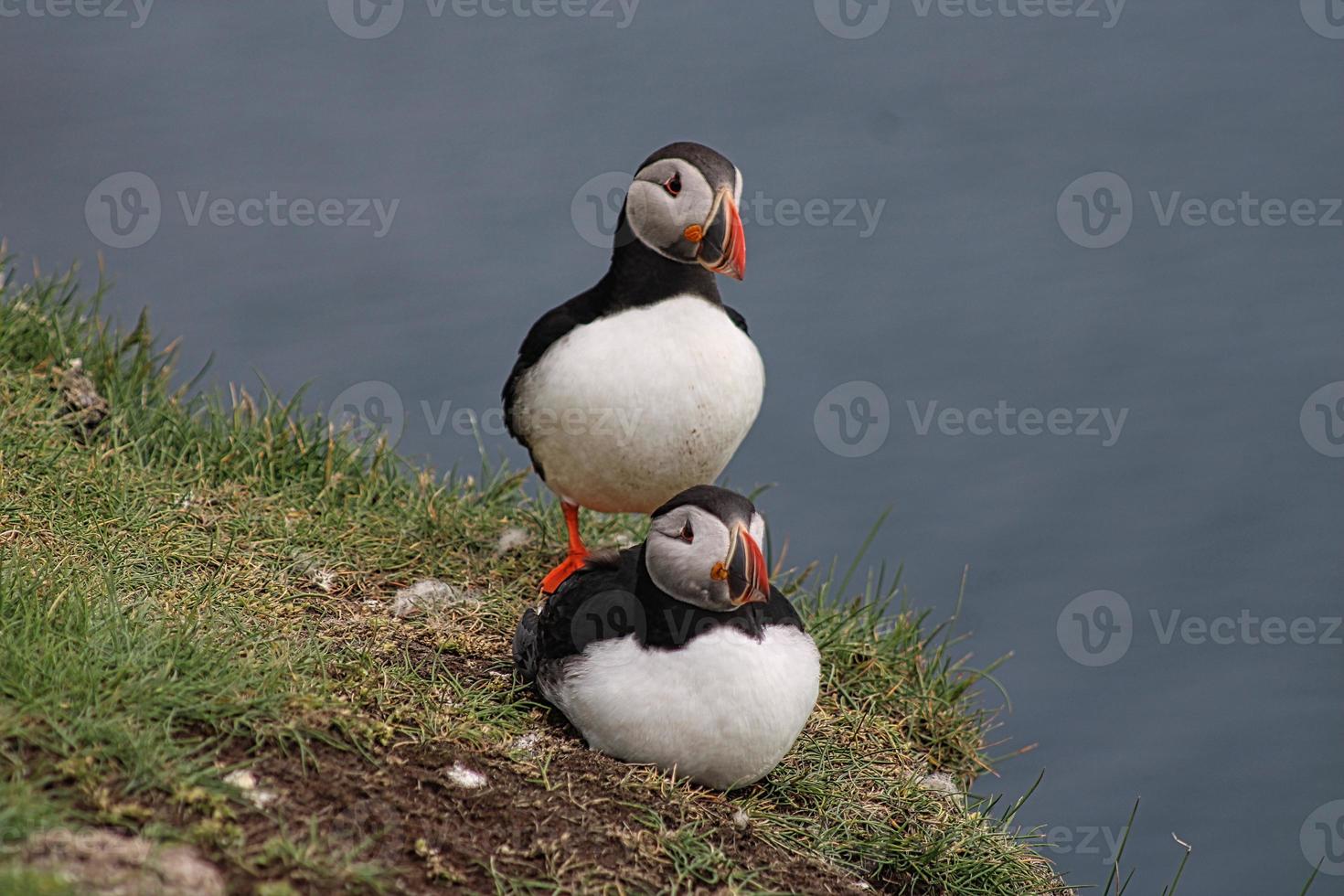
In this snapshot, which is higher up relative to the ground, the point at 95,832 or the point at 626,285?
the point at 626,285

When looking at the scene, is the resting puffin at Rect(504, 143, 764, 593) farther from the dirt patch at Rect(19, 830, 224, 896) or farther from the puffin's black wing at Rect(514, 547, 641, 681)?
the dirt patch at Rect(19, 830, 224, 896)

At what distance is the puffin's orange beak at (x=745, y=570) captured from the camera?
11.4ft

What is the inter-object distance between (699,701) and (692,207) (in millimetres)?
1366

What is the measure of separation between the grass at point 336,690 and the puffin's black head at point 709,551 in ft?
1.62

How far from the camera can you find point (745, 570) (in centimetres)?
346

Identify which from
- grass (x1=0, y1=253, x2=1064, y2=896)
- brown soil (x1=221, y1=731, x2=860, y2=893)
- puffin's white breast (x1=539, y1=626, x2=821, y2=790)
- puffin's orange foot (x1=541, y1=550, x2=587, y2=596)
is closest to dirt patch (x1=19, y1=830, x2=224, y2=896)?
grass (x1=0, y1=253, x2=1064, y2=896)

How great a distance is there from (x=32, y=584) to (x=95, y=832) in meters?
1.09

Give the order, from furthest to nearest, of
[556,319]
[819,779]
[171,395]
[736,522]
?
[171,395]
[556,319]
[819,779]
[736,522]

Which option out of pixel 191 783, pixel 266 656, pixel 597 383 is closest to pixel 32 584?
pixel 266 656

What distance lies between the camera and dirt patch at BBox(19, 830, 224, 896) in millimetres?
2572

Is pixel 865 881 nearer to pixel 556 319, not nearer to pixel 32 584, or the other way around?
pixel 556 319

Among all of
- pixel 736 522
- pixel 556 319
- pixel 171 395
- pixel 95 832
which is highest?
pixel 556 319

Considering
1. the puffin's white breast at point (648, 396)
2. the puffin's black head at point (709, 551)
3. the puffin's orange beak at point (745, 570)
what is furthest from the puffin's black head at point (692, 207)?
the puffin's orange beak at point (745, 570)

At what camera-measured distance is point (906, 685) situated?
195 inches
